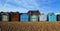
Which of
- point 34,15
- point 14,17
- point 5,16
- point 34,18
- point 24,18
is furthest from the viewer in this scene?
point 5,16

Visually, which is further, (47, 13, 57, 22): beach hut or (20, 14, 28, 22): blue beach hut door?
(20, 14, 28, 22): blue beach hut door

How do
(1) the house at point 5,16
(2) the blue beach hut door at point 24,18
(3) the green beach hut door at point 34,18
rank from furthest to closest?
1. (1) the house at point 5,16
2. (3) the green beach hut door at point 34,18
3. (2) the blue beach hut door at point 24,18

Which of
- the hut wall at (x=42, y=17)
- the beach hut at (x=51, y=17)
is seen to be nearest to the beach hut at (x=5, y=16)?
the hut wall at (x=42, y=17)

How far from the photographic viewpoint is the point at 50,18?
838 inches

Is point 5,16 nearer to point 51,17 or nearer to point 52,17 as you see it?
point 51,17

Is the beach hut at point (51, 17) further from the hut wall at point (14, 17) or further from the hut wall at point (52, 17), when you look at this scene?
the hut wall at point (14, 17)

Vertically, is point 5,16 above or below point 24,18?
above

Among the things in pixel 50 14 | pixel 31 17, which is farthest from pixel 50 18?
pixel 31 17

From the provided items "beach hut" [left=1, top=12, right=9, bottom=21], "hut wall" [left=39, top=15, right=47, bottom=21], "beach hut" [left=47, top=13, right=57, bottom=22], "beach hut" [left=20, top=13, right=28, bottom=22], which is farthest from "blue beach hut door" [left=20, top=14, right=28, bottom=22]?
"beach hut" [left=47, top=13, right=57, bottom=22]

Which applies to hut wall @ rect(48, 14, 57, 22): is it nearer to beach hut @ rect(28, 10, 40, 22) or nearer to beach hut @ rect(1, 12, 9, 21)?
beach hut @ rect(28, 10, 40, 22)

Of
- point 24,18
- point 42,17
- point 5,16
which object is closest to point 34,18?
point 42,17

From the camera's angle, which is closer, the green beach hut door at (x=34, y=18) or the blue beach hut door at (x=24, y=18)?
the blue beach hut door at (x=24, y=18)

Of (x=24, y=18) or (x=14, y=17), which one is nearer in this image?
(x=24, y=18)

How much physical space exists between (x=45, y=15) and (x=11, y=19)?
13.5 ft
